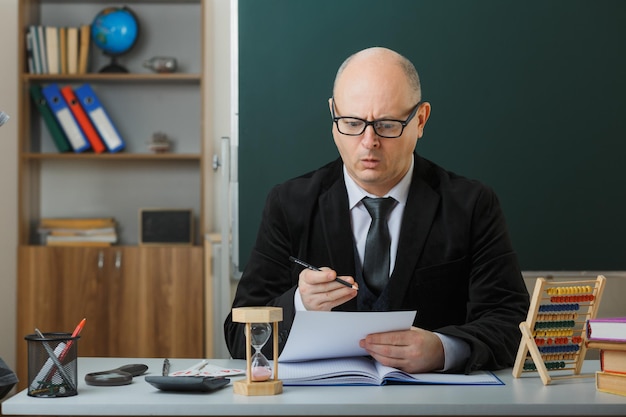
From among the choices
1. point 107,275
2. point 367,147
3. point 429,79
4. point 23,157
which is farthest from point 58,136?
point 367,147

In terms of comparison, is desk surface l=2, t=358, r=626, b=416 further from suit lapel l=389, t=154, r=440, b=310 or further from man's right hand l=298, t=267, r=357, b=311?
suit lapel l=389, t=154, r=440, b=310

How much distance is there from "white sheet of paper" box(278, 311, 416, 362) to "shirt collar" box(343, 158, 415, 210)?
512 millimetres

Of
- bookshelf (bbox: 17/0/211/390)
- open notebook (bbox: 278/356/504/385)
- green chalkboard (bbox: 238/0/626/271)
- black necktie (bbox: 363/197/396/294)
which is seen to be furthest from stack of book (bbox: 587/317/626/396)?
bookshelf (bbox: 17/0/211/390)

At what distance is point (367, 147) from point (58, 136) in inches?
116

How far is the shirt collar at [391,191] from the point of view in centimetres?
210

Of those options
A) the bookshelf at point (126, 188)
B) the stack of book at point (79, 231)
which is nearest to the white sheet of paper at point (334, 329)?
the bookshelf at point (126, 188)

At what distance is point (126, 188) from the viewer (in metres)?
4.74

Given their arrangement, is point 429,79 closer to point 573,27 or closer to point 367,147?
point 573,27

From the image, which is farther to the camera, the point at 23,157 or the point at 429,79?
the point at 23,157

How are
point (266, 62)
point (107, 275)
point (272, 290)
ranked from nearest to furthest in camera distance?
point (272, 290) → point (266, 62) → point (107, 275)

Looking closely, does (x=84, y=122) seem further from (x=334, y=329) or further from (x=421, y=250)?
(x=334, y=329)

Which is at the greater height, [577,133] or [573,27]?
[573,27]

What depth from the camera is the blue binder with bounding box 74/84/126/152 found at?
4.48 metres

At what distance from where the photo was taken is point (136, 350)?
438 centimetres
